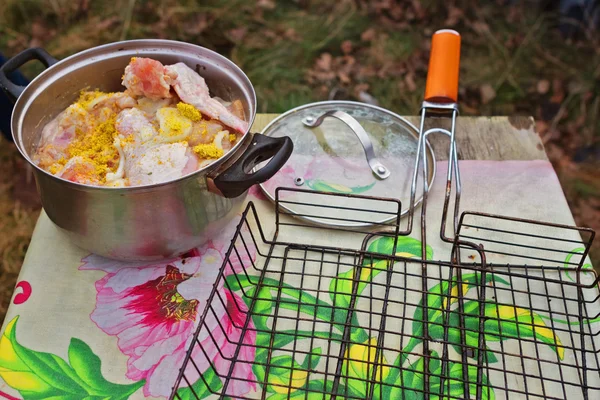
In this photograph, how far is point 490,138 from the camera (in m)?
1.15

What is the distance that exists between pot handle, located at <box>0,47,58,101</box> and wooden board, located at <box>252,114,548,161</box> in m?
0.45

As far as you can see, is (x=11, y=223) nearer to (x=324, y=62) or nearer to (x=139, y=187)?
(x=139, y=187)

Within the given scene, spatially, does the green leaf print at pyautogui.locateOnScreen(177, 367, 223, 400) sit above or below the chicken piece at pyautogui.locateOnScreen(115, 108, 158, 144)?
below

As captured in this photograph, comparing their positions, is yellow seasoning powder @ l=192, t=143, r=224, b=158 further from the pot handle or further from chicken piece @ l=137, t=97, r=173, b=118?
the pot handle

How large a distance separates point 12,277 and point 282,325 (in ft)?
3.65

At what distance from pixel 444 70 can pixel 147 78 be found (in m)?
0.60

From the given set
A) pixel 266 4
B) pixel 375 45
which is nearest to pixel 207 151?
pixel 375 45

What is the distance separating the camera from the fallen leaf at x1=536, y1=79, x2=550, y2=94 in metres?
2.12

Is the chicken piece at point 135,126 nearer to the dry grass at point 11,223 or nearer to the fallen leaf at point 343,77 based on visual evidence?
Result: the dry grass at point 11,223

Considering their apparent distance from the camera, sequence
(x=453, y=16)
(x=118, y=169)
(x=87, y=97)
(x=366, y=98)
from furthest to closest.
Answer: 1. (x=453, y=16)
2. (x=366, y=98)
3. (x=87, y=97)
4. (x=118, y=169)

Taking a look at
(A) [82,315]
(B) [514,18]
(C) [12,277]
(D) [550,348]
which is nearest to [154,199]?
(A) [82,315]

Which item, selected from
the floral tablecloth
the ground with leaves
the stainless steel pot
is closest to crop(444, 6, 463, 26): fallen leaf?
the ground with leaves

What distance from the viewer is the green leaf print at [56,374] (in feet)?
2.37

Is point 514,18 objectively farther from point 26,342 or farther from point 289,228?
point 26,342
